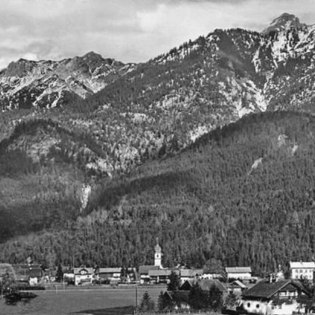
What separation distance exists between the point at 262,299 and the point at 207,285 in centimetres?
2361

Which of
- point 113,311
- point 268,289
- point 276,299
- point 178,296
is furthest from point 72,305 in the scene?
point 276,299

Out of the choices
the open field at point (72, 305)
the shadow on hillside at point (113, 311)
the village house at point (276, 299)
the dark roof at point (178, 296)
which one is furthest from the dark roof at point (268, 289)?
the open field at point (72, 305)

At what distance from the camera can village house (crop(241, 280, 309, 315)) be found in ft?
367

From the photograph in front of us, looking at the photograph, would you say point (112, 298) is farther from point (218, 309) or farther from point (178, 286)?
point (218, 309)

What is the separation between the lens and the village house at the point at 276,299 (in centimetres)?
11200

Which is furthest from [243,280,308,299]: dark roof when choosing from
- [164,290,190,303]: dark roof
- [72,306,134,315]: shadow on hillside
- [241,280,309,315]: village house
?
[72,306,134,315]: shadow on hillside

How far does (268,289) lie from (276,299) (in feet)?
→ 6.57

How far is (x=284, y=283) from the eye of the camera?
11319 cm

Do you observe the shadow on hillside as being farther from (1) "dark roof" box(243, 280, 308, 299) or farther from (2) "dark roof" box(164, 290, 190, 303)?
(1) "dark roof" box(243, 280, 308, 299)

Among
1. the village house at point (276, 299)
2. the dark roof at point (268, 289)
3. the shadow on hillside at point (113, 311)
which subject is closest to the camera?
the village house at point (276, 299)

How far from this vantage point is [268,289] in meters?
114

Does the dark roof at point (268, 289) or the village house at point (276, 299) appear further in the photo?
the dark roof at point (268, 289)

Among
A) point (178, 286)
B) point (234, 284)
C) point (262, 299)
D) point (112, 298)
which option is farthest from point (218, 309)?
point (234, 284)

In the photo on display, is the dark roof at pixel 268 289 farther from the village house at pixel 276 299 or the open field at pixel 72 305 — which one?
the open field at pixel 72 305
